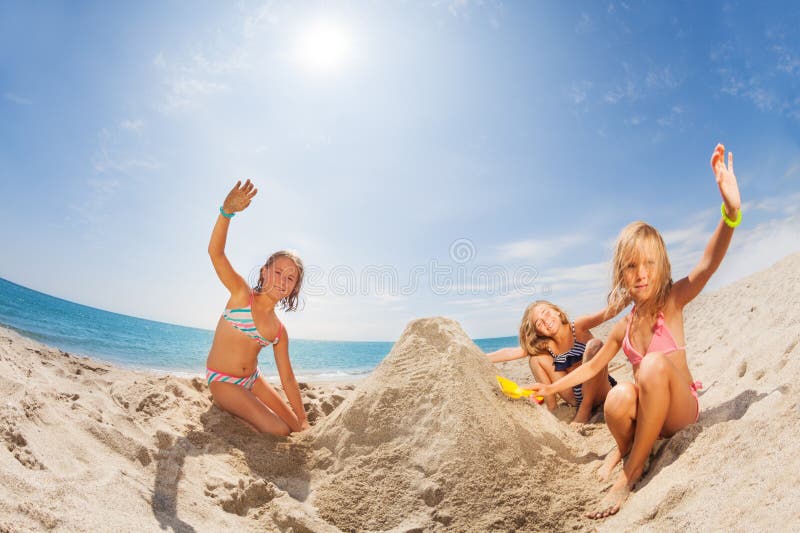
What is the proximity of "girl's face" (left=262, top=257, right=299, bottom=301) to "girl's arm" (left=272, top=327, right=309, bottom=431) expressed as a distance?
348 mm

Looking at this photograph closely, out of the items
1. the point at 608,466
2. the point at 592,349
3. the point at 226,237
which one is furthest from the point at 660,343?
the point at 226,237

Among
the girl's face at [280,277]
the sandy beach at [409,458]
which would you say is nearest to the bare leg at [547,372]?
the sandy beach at [409,458]

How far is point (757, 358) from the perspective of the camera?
278 centimetres

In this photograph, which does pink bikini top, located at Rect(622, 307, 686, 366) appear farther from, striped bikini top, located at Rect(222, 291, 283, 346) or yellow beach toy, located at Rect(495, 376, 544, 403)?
striped bikini top, located at Rect(222, 291, 283, 346)

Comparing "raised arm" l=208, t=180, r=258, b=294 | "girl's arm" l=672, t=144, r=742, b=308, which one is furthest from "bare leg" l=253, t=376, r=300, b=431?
"girl's arm" l=672, t=144, r=742, b=308

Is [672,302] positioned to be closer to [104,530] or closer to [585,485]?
[585,485]

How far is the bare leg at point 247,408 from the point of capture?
3.39m

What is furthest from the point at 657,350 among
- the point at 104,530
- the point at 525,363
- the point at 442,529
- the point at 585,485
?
the point at 525,363

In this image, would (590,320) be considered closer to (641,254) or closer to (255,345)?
(641,254)

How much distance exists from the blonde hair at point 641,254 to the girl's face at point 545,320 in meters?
1.40

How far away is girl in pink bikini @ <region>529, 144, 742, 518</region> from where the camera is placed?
86.8 inches

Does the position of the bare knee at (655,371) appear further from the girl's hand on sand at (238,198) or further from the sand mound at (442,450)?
the girl's hand on sand at (238,198)

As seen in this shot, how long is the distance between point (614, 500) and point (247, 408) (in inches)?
102

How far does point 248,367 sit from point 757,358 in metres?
3.61
